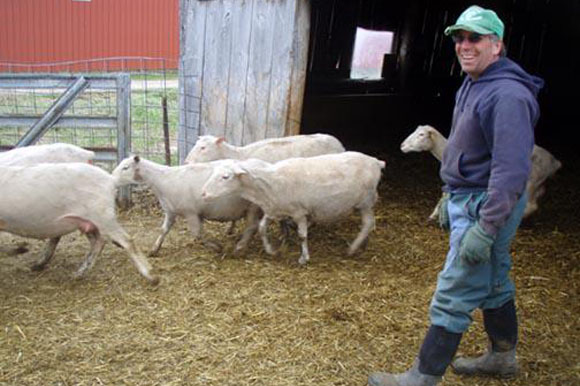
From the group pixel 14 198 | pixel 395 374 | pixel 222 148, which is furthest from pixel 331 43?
pixel 395 374

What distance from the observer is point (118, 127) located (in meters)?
8.24

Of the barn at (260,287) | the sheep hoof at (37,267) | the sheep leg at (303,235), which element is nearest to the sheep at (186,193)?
the barn at (260,287)

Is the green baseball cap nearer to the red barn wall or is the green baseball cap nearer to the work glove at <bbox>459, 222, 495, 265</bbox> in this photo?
the work glove at <bbox>459, 222, 495, 265</bbox>

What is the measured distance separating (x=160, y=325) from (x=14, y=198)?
186cm

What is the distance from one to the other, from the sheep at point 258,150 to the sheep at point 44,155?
4.41 feet

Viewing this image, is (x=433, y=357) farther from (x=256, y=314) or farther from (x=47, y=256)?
(x=47, y=256)

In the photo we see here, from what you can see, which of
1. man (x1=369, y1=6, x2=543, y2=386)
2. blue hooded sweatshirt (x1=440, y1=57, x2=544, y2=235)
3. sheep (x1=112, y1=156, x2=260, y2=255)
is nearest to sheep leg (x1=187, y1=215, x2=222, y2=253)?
sheep (x1=112, y1=156, x2=260, y2=255)

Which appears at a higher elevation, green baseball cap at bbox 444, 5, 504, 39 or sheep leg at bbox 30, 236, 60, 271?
green baseball cap at bbox 444, 5, 504, 39

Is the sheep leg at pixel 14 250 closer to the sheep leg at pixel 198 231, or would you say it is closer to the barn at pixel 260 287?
the barn at pixel 260 287

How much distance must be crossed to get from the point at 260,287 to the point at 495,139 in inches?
125

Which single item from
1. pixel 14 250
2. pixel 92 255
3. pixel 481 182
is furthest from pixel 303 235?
pixel 14 250

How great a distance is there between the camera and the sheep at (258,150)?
740 cm

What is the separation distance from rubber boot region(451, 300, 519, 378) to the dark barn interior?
11.7m

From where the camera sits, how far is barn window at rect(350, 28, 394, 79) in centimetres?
1972
